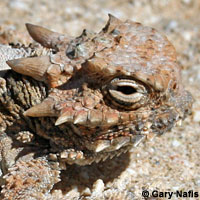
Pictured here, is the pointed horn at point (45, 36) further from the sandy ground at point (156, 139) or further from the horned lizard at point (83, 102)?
the sandy ground at point (156, 139)

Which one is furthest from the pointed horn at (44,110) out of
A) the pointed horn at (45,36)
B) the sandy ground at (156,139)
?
the sandy ground at (156,139)

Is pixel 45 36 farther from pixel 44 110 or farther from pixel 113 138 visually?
pixel 113 138

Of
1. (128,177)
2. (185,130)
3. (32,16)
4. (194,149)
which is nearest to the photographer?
(128,177)

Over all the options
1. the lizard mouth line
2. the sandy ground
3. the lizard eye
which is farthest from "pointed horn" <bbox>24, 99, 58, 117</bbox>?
the sandy ground

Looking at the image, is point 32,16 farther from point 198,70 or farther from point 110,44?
point 110,44

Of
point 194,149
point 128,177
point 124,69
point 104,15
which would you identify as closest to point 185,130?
point 194,149

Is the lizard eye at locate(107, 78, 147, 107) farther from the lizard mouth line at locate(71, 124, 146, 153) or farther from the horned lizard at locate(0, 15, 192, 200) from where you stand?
the lizard mouth line at locate(71, 124, 146, 153)
